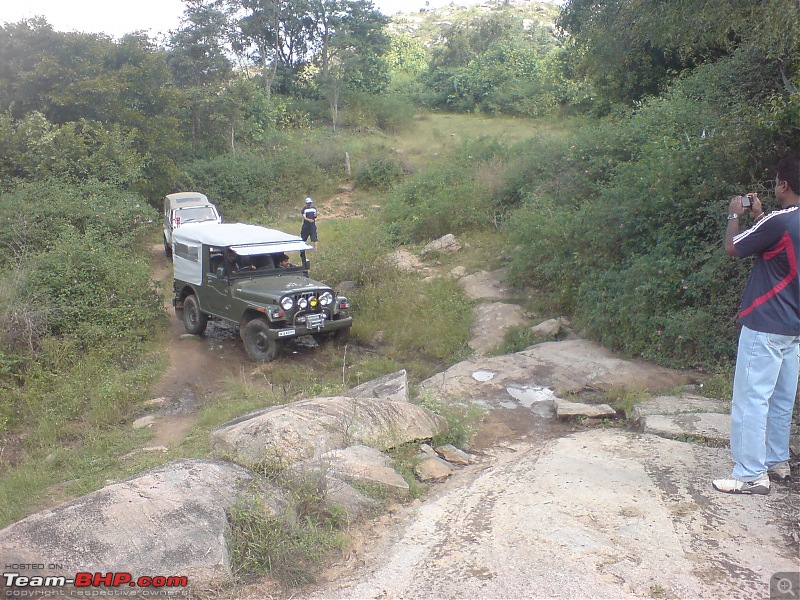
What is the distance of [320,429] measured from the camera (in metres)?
4.76

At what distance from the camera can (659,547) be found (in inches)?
133

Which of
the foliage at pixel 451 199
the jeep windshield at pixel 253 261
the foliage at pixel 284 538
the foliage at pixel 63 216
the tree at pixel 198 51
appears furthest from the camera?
the tree at pixel 198 51

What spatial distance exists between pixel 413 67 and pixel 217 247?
36.3m

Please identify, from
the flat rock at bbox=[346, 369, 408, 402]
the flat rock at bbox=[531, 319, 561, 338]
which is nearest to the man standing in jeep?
the flat rock at bbox=[531, 319, 561, 338]

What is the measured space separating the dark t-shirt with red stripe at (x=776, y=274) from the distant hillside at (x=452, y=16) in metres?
54.9

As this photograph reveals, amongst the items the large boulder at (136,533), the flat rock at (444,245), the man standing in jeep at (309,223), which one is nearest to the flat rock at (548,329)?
the flat rock at (444,245)

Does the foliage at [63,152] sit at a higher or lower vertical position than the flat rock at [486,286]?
higher

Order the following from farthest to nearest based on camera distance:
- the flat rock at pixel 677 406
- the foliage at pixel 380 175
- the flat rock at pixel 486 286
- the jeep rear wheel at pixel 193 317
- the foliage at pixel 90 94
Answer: the foliage at pixel 380 175 → the foliage at pixel 90 94 → the flat rock at pixel 486 286 → the jeep rear wheel at pixel 193 317 → the flat rock at pixel 677 406

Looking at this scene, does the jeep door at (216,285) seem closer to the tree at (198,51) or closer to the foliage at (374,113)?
the tree at (198,51)

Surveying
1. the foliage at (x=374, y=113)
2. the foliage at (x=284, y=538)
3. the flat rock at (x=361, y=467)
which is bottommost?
the flat rock at (x=361, y=467)

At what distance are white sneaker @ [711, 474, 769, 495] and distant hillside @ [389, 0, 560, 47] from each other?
5533 centimetres

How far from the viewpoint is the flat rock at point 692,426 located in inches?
197

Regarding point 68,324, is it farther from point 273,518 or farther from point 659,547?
point 659,547

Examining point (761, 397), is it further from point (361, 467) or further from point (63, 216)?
point (63, 216)
